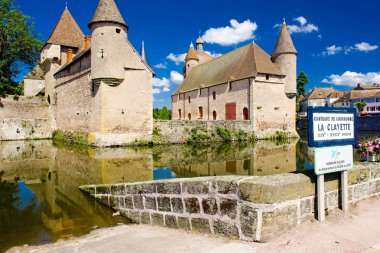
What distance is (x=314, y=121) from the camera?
147 inches

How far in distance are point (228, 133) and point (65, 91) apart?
16066mm

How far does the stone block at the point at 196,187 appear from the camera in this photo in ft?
12.9

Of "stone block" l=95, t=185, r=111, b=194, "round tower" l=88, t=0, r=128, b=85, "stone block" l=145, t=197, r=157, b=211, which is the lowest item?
"stone block" l=95, t=185, r=111, b=194

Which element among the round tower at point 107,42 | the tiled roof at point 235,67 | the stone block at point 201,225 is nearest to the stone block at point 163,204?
the stone block at point 201,225

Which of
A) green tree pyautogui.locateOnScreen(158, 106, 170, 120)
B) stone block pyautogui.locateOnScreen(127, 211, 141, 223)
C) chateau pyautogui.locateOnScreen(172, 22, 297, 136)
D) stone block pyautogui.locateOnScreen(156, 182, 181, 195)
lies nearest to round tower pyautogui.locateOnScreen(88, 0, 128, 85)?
chateau pyautogui.locateOnScreen(172, 22, 297, 136)

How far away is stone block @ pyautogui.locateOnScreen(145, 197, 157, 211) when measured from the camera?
510 cm

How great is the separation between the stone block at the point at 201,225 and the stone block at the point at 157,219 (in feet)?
2.97

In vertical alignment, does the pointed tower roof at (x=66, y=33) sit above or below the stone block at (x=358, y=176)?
above

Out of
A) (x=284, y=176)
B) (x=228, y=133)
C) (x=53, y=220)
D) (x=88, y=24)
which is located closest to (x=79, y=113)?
(x=88, y=24)

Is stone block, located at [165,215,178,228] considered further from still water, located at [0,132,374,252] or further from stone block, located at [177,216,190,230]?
still water, located at [0,132,374,252]

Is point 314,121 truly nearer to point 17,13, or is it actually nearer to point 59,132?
point 59,132

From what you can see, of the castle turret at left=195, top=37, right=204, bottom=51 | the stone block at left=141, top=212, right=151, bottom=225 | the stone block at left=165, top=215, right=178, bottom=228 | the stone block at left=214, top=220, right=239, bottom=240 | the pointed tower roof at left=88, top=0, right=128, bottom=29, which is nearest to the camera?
the stone block at left=214, top=220, right=239, bottom=240

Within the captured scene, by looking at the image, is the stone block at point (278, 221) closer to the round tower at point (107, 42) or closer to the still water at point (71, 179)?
the still water at point (71, 179)

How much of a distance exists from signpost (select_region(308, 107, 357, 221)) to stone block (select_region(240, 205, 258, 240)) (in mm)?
1033
